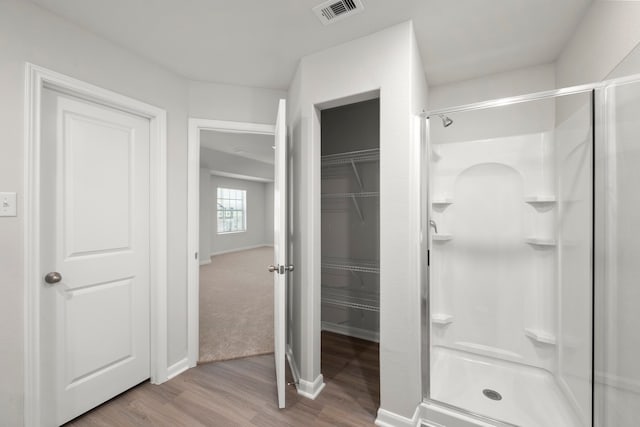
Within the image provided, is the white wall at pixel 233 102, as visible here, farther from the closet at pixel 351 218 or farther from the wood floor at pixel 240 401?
the wood floor at pixel 240 401

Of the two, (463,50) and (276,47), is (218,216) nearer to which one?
(276,47)

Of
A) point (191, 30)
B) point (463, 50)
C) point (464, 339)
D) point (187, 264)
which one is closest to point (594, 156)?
point (463, 50)

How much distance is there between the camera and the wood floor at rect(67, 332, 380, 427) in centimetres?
169

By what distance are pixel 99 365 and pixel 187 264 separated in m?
0.84

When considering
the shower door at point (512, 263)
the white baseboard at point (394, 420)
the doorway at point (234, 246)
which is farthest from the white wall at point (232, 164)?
the white baseboard at point (394, 420)

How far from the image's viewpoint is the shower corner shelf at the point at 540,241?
1.97 metres

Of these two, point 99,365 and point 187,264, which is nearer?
point 99,365

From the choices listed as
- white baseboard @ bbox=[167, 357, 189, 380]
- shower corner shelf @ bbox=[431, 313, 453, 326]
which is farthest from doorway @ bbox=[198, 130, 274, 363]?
shower corner shelf @ bbox=[431, 313, 453, 326]

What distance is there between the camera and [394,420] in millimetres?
1630

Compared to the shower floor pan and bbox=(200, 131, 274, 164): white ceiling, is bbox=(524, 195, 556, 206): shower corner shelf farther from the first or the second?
bbox=(200, 131, 274, 164): white ceiling

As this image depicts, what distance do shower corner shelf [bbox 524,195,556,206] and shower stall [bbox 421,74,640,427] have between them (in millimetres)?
12

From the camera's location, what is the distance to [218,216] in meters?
8.14

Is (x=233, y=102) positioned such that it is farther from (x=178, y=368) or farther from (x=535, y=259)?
(x=535, y=259)

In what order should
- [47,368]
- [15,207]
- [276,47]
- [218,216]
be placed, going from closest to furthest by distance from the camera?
[15,207] < [47,368] < [276,47] < [218,216]
